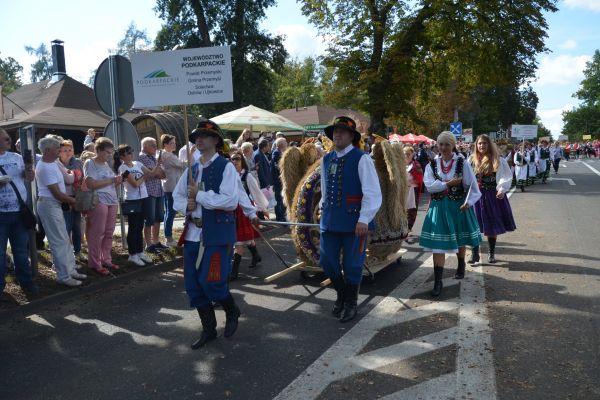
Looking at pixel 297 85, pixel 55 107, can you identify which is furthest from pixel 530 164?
pixel 297 85

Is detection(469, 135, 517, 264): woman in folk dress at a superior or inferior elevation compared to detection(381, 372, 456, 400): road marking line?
superior

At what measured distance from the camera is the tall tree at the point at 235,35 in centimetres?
3275

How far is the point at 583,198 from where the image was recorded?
15727 millimetres

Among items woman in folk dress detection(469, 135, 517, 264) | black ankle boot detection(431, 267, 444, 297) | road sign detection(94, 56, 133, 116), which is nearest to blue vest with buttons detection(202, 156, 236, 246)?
black ankle boot detection(431, 267, 444, 297)

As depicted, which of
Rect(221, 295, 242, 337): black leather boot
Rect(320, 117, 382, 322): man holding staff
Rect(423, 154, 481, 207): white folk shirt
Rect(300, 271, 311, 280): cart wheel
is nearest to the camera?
Rect(221, 295, 242, 337): black leather boot

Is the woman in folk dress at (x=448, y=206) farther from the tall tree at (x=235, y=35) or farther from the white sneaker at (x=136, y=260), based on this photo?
the tall tree at (x=235, y=35)

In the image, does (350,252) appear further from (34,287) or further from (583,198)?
(583,198)

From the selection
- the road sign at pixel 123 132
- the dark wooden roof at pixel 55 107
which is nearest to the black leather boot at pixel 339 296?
the road sign at pixel 123 132

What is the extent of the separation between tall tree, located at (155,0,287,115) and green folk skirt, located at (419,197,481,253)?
27552 millimetres

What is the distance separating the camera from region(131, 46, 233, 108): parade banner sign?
5605mm

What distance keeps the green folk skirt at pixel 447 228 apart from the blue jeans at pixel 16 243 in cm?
470

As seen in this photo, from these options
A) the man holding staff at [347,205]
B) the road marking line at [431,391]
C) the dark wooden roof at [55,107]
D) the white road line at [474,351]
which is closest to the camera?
the road marking line at [431,391]

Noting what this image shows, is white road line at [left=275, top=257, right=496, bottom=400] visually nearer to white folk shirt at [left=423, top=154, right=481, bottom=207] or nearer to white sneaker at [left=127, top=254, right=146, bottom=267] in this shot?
white folk shirt at [left=423, top=154, right=481, bottom=207]

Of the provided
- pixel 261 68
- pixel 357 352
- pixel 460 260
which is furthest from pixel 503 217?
pixel 261 68
